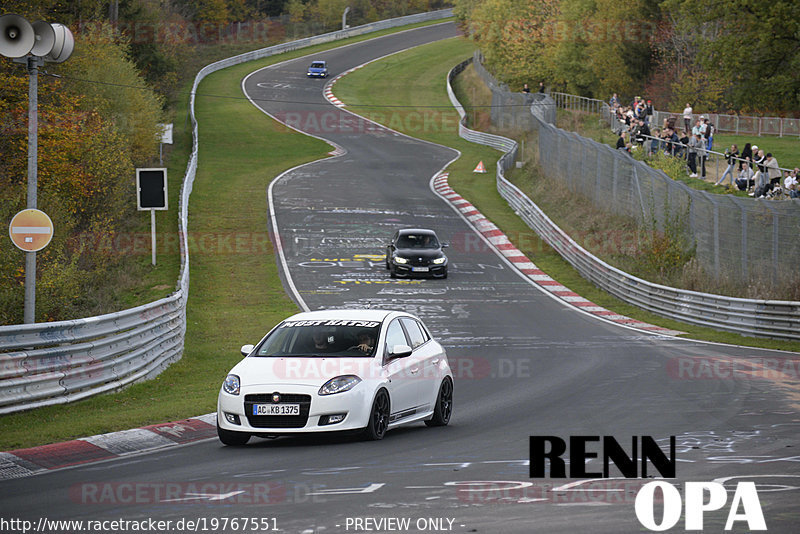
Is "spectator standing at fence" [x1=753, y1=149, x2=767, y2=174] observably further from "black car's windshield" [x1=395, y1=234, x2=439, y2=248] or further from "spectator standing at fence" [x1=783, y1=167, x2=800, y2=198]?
"black car's windshield" [x1=395, y1=234, x2=439, y2=248]

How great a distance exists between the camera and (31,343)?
14016 mm

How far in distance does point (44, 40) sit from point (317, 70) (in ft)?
254

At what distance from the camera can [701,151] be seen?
36.6 metres

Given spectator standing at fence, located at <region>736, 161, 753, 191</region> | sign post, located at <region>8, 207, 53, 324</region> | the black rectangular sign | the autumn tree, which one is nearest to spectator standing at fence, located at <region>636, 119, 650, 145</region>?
spectator standing at fence, located at <region>736, 161, 753, 191</region>

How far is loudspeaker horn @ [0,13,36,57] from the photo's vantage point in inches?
585

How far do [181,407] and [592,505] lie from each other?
7984mm

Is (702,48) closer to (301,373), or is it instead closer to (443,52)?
(301,373)

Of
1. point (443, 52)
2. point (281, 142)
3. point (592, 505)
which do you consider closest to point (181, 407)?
point (592, 505)

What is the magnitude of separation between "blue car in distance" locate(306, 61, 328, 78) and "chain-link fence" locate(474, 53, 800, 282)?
44639 mm

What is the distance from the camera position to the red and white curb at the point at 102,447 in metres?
10.6

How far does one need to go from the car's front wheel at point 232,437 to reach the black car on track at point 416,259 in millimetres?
23098

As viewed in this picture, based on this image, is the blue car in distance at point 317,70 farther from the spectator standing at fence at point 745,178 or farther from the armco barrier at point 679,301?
the spectator standing at fence at point 745,178

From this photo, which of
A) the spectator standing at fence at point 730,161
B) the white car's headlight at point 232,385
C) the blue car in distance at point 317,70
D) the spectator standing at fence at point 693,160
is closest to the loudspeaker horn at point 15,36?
the white car's headlight at point 232,385

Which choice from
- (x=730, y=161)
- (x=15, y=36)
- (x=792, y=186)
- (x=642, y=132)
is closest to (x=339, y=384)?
(x=15, y=36)
